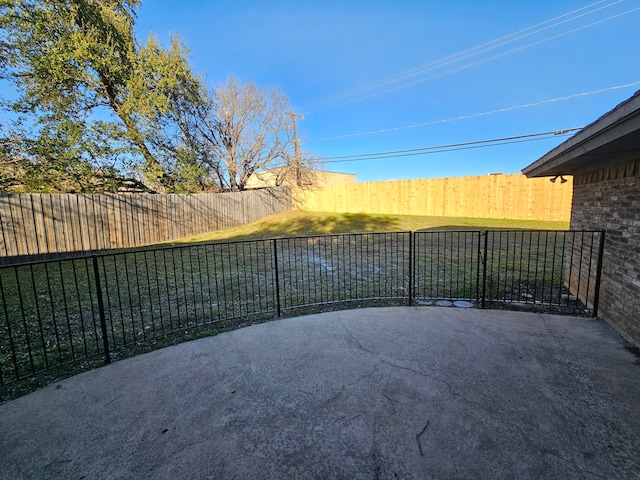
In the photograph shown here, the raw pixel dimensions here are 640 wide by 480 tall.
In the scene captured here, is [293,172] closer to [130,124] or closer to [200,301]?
[130,124]

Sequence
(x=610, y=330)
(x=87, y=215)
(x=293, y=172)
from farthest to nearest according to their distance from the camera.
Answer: (x=293, y=172) → (x=87, y=215) → (x=610, y=330)

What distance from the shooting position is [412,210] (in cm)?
1708

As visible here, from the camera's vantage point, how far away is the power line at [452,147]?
1266 centimetres

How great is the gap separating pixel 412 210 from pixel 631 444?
52.1ft

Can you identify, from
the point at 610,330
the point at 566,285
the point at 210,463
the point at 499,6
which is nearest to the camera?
the point at 210,463

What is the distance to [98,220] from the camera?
9.82 m

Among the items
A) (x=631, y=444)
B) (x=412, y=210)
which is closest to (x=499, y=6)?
(x=412, y=210)

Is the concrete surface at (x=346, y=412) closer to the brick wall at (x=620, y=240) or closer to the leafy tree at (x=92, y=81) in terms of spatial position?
the brick wall at (x=620, y=240)

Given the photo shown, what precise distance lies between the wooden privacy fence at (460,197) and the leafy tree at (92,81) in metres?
9.87

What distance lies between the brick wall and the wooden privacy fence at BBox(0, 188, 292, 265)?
1243cm

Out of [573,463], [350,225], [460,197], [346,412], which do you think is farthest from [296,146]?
[573,463]

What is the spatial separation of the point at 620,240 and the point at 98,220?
501 inches

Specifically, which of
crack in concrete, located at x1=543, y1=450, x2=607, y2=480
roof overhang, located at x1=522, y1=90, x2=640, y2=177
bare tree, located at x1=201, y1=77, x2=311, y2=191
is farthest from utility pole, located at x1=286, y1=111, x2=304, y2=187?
crack in concrete, located at x1=543, y1=450, x2=607, y2=480

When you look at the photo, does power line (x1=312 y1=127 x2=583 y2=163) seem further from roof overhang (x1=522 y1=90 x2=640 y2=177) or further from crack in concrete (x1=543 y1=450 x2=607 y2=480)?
crack in concrete (x1=543 y1=450 x2=607 y2=480)
